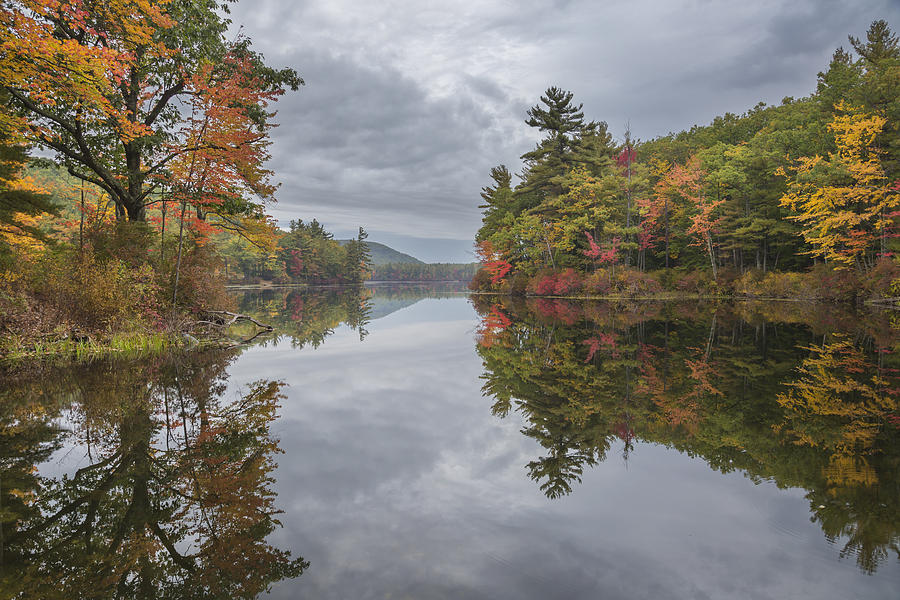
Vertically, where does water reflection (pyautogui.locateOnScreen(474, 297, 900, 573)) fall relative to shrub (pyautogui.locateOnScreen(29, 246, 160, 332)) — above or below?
below

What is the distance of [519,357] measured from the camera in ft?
34.8

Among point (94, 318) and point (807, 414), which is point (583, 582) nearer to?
point (807, 414)

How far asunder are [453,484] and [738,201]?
38.8 m

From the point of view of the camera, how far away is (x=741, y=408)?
6176mm

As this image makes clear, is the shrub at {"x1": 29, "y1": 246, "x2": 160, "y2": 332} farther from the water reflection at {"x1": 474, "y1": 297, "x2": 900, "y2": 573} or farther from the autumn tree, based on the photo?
the water reflection at {"x1": 474, "y1": 297, "x2": 900, "y2": 573}

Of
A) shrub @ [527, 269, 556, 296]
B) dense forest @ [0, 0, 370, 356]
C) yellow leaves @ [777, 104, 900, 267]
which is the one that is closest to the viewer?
dense forest @ [0, 0, 370, 356]

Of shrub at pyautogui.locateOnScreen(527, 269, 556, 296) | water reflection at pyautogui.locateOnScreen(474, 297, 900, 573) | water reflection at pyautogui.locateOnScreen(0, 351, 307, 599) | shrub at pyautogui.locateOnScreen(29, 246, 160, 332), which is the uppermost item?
shrub at pyautogui.locateOnScreen(527, 269, 556, 296)

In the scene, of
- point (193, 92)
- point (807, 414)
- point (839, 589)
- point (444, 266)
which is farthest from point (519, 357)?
point (444, 266)

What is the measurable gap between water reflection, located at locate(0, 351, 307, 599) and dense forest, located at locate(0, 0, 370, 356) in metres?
4.16

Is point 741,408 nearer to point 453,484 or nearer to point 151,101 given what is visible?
point 453,484

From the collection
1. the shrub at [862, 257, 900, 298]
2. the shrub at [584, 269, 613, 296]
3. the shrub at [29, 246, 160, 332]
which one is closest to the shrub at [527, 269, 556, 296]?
the shrub at [584, 269, 613, 296]

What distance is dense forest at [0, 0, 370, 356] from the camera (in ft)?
28.5

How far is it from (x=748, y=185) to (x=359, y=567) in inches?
1590

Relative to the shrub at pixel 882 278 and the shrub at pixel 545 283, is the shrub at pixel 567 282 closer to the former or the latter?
the shrub at pixel 545 283
